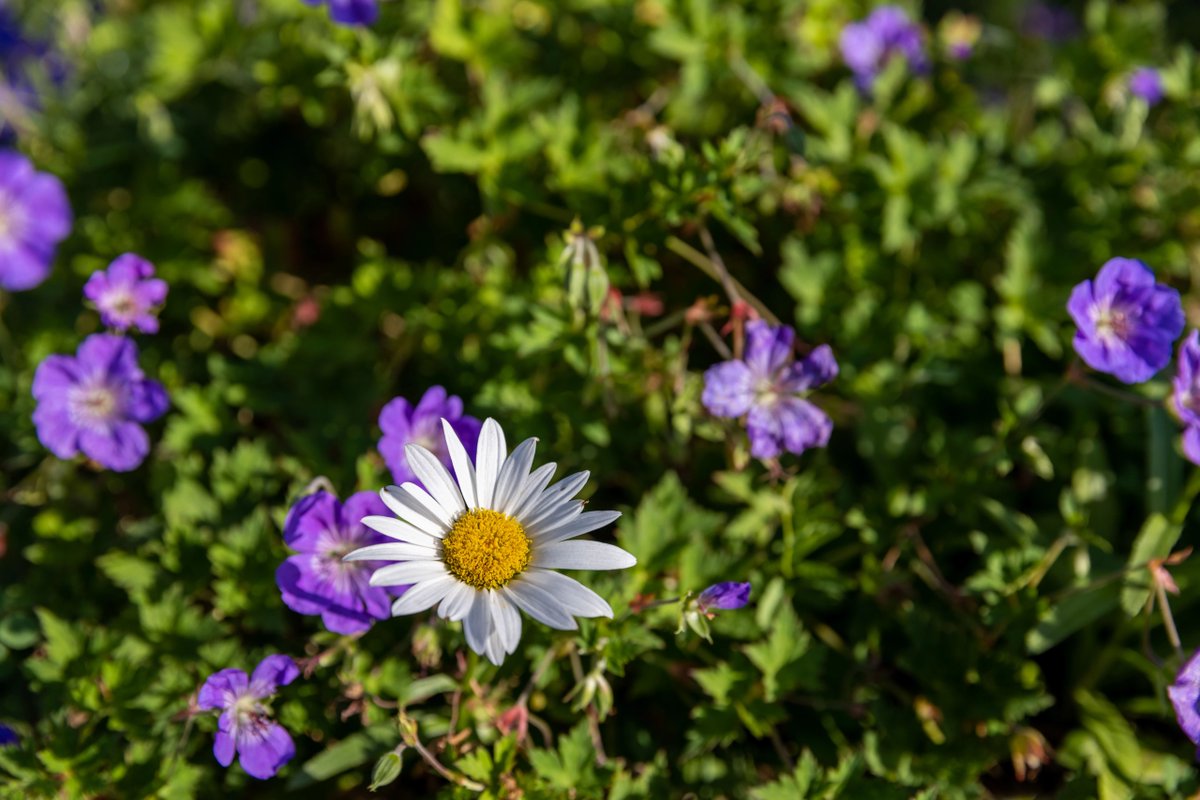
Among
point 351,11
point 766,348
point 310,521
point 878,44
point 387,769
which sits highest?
point 351,11

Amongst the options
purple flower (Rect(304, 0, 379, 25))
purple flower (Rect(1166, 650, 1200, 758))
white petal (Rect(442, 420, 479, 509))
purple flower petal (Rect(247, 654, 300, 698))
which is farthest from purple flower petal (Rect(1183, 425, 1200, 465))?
purple flower (Rect(304, 0, 379, 25))

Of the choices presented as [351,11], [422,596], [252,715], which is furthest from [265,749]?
[351,11]

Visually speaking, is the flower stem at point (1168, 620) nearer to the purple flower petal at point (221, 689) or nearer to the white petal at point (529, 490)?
the white petal at point (529, 490)

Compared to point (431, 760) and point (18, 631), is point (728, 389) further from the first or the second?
point (18, 631)

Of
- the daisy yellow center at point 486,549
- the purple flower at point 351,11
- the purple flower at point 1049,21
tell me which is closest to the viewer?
the daisy yellow center at point 486,549

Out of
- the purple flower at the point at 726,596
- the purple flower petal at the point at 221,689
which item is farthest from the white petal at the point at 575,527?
the purple flower petal at the point at 221,689

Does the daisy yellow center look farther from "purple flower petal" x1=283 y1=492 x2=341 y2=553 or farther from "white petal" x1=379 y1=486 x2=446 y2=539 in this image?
"purple flower petal" x1=283 y1=492 x2=341 y2=553
